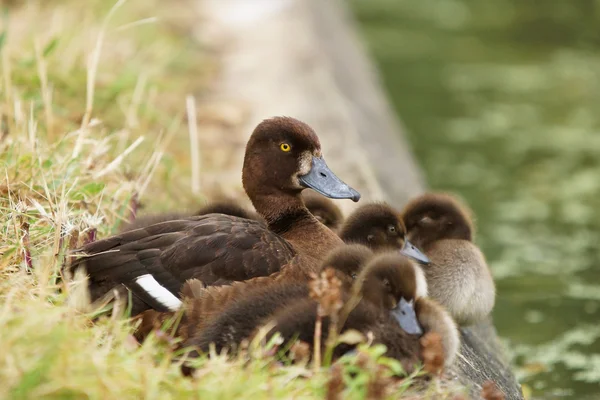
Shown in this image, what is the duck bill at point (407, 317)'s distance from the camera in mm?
3506

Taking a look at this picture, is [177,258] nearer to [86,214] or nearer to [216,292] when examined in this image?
[216,292]

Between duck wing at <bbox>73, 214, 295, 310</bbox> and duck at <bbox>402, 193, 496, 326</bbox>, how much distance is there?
978mm

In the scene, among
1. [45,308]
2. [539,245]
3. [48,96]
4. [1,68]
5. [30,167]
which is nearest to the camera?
[45,308]

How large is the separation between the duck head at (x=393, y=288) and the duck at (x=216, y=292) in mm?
105

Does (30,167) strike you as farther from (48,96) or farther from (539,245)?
(539,245)

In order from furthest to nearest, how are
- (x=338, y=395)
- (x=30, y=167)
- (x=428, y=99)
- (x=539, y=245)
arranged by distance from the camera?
(x=428, y=99) < (x=539, y=245) < (x=30, y=167) < (x=338, y=395)

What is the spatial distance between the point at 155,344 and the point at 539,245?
15.3 ft

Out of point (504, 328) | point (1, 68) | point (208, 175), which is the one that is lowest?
point (504, 328)

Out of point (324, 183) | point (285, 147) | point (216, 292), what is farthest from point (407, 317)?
point (285, 147)

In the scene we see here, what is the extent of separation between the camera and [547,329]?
6125 mm

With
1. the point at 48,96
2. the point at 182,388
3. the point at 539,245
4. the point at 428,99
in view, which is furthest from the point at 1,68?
the point at 428,99

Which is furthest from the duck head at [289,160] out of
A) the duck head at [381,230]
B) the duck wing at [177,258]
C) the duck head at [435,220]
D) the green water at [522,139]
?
the green water at [522,139]

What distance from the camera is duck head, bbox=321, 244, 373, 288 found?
148 inches

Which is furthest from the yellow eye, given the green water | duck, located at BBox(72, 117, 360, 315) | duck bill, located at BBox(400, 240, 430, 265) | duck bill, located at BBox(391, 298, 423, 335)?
the green water
